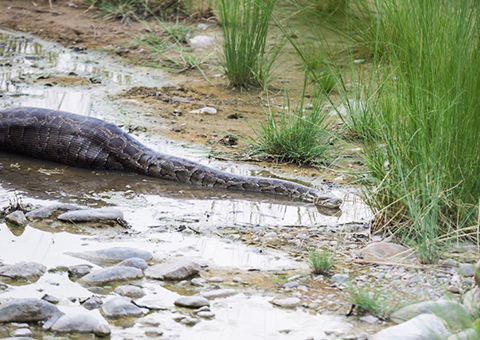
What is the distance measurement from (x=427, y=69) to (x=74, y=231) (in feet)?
8.95

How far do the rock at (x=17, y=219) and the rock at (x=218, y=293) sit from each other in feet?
6.14

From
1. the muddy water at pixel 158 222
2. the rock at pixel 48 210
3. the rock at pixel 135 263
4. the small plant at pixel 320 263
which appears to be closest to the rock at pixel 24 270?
the muddy water at pixel 158 222

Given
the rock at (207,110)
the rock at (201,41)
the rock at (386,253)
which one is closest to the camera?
the rock at (386,253)

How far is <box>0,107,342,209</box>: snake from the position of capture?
7.00 m

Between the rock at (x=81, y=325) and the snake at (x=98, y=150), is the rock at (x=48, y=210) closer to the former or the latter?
the snake at (x=98, y=150)

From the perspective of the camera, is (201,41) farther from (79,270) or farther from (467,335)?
(467,335)

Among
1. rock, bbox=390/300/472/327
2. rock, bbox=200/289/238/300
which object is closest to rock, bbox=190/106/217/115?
rock, bbox=200/289/238/300

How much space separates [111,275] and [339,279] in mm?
1370

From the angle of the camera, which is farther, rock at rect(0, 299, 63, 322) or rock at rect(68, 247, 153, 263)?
rock at rect(68, 247, 153, 263)

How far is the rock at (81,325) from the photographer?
3908mm

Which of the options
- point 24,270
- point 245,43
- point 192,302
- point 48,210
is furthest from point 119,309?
point 245,43

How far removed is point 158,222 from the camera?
590 centimetres

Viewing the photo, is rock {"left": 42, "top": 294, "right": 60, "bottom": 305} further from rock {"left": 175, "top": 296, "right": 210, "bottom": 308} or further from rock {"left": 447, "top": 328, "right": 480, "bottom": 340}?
rock {"left": 447, "top": 328, "right": 480, "bottom": 340}

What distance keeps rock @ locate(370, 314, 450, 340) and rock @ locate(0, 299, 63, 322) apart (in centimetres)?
169
